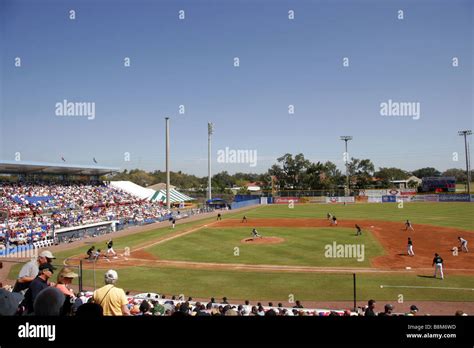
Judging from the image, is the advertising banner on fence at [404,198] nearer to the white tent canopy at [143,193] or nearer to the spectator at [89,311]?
the white tent canopy at [143,193]

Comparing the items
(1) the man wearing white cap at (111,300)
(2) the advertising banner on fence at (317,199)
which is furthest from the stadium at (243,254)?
(2) the advertising banner on fence at (317,199)

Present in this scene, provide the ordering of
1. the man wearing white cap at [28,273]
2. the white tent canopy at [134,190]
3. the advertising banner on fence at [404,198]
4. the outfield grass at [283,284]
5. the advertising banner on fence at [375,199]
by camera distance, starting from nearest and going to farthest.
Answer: the man wearing white cap at [28,273] → the outfield grass at [283,284] → the white tent canopy at [134,190] → the advertising banner on fence at [404,198] → the advertising banner on fence at [375,199]

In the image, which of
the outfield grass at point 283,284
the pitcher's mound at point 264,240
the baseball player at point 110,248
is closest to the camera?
the outfield grass at point 283,284

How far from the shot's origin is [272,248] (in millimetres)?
29719

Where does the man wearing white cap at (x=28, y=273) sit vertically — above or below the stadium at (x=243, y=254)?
above

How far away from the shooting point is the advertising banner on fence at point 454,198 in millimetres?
72812

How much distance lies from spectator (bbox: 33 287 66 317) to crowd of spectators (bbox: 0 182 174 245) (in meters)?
31.4

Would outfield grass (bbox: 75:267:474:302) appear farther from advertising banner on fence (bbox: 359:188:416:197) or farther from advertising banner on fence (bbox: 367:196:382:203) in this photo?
advertising banner on fence (bbox: 359:188:416:197)

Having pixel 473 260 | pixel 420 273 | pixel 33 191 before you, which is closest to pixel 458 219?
pixel 473 260

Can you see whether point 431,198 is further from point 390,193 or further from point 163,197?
point 163,197

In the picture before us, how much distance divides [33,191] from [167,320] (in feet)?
170

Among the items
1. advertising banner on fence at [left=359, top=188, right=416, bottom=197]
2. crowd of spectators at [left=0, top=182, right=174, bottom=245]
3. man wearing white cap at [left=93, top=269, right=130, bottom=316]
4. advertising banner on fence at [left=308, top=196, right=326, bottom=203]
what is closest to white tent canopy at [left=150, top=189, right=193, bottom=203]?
crowd of spectators at [left=0, top=182, right=174, bottom=245]

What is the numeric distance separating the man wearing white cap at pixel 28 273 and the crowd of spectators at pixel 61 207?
1125 inches

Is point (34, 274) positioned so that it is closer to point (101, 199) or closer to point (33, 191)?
point (33, 191)
